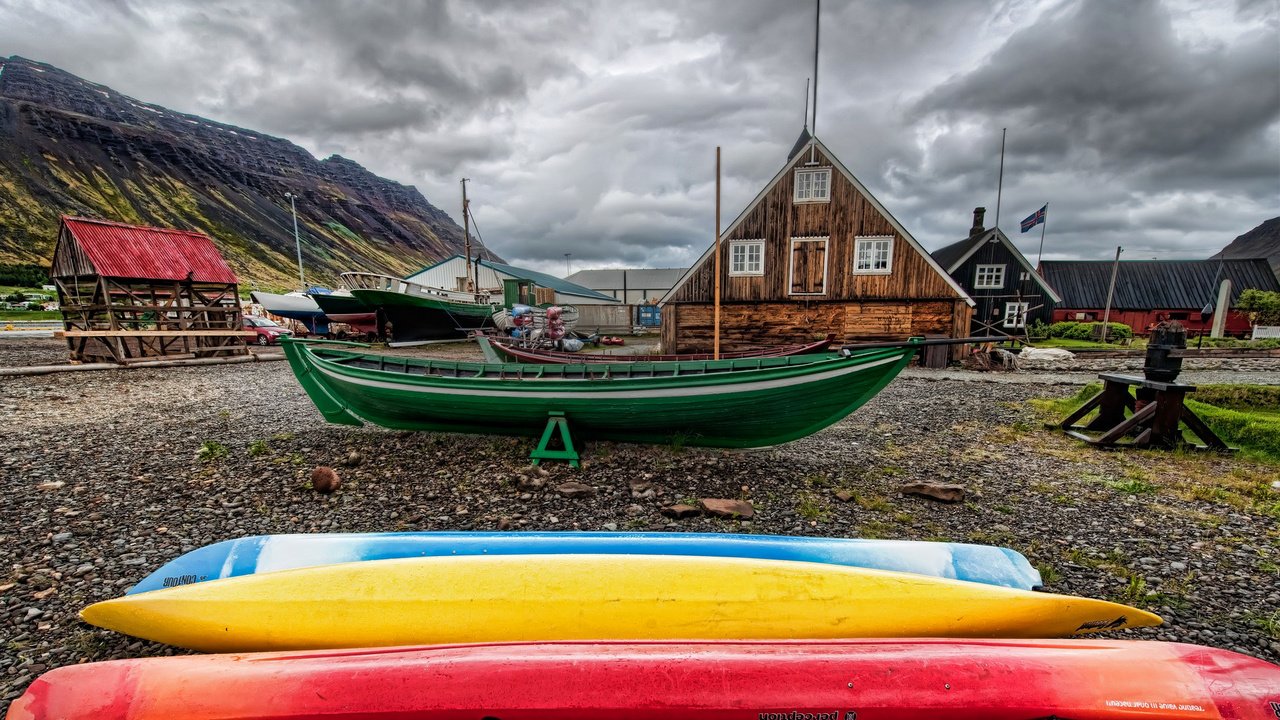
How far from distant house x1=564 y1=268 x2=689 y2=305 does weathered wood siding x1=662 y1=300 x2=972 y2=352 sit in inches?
1702

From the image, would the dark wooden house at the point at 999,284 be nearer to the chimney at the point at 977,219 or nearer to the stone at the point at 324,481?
the chimney at the point at 977,219

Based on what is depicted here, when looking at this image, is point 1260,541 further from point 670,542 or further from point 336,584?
point 336,584

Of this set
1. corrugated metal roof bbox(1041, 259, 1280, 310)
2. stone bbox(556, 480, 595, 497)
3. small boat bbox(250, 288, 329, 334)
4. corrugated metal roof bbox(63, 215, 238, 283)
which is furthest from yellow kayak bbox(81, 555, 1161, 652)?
corrugated metal roof bbox(1041, 259, 1280, 310)

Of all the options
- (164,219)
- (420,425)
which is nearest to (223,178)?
(164,219)

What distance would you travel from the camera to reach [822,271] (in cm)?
A: 1766

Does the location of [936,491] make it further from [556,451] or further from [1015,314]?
[1015,314]

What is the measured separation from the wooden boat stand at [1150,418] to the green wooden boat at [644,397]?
14.7 feet

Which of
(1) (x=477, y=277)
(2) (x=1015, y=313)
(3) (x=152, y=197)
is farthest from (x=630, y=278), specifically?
A: (3) (x=152, y=197)

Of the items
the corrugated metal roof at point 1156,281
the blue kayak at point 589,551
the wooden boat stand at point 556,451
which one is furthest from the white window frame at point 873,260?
the corrugated metal roof at point 1156,281

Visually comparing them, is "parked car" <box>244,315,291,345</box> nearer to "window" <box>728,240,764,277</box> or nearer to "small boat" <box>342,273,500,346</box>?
"small boat" <box>342,273,500,346</box>

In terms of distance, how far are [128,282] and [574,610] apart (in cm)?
2217

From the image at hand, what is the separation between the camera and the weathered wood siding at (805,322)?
17312mm

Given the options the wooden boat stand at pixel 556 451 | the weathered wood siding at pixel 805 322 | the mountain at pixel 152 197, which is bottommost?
the wooden boat stand at pixel 556 451

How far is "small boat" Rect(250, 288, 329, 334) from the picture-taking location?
3098cm
